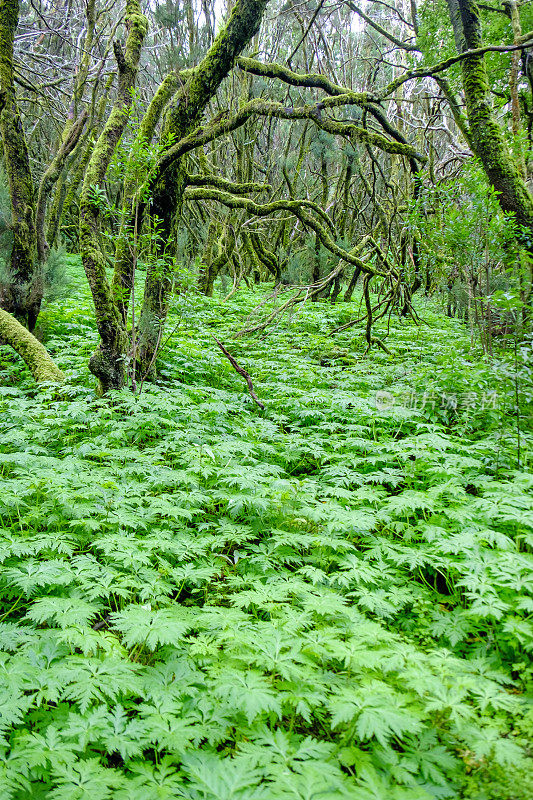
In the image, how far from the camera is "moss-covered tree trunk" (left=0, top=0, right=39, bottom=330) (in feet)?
20.4

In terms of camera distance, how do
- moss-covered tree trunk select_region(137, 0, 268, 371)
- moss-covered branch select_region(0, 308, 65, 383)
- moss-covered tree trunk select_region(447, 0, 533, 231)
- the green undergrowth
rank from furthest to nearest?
moss-covered branch select_region(0, 308, 65, 383) < moss-covered tree trunk select_region(447, 0, 533, 231) < moss-covered tree trunk select_region(137, 0, 268, 371) < the green undergrowth

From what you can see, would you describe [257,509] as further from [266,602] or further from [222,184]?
[222,184]

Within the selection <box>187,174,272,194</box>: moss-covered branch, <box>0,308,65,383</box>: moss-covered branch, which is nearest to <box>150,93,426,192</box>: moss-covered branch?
<box>187,174,272,194</box>: moss-covered branch

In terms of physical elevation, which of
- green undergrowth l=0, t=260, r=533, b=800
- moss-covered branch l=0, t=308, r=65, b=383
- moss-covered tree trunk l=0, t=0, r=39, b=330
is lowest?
green undergrowth l=0, t=260, r=533, b=800

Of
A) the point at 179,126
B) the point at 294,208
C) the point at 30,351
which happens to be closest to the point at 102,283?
the point at 30,351

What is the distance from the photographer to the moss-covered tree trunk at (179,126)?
502 cm

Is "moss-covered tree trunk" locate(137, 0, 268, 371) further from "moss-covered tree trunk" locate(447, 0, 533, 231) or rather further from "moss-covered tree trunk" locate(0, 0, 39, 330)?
"moss-covered tree trunk" locate(447, 0, 533, 231)

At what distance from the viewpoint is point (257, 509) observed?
3369 mm

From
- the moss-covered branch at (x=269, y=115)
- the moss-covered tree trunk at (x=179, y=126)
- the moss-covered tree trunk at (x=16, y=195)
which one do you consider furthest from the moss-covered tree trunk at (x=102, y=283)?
the moss-covered tree trunk at (x=16, y=195)

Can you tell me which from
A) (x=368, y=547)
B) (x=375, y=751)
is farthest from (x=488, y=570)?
(x=375, y=751)

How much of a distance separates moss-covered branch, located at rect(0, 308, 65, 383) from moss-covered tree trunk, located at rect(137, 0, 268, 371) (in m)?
1.14

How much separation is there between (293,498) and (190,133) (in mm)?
4451

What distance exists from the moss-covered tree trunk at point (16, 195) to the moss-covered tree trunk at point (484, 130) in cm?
565

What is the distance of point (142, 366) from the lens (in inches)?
229
